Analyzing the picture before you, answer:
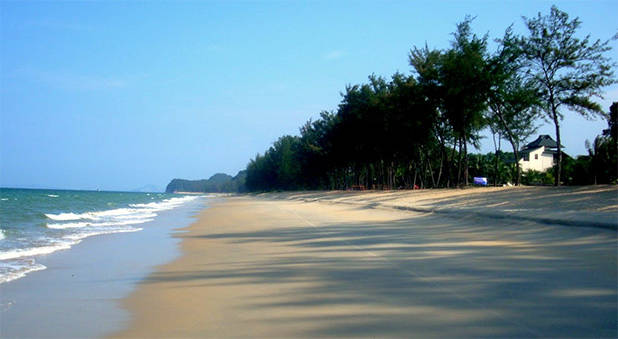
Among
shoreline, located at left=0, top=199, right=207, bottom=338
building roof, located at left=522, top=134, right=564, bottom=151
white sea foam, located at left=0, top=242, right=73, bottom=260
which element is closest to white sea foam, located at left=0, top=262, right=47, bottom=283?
shoreline, located at left=0, top=199, right=207, bottom=338

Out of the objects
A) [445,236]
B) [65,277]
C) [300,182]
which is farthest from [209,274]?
[300,182]

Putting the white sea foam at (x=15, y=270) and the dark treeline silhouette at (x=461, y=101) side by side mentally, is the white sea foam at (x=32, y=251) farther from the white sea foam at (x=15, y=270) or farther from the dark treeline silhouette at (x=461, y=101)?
the dark treeline silhouette at (x=461, y=101)

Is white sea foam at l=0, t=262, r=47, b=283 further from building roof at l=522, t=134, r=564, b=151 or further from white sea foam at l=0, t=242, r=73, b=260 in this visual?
building roof at l=522, t=134, r=564, b=151

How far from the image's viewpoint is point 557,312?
5.15 m

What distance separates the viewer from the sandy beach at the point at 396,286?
4.95 m

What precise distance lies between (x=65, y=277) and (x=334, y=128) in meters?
51.1

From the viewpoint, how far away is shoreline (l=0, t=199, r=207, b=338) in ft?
18.2

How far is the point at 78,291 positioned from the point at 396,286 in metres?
4.86

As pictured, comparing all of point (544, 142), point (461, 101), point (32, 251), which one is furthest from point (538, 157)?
point (32, 251)

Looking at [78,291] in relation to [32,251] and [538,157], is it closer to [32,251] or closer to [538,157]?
[32,251]

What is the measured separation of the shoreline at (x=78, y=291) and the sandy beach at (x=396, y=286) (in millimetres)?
344

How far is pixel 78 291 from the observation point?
24.5 feet

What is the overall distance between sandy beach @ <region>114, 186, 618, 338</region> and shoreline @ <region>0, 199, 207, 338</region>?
344 mm

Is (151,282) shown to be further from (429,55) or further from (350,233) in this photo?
(429,55)
